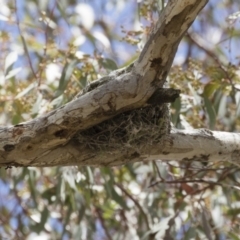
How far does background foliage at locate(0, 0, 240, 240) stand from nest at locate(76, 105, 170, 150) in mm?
496

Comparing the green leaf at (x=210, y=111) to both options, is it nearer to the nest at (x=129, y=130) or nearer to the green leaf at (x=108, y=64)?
the green leaf at (x=108, y=64)

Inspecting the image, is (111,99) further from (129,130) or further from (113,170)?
(113,170)

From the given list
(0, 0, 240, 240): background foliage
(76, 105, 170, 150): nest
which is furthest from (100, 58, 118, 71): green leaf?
(76, 105, 170, 150): nest

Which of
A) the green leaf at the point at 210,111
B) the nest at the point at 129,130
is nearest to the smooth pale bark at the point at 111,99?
the nest at the point at 129,130

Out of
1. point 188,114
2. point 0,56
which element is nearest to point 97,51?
point 188,114

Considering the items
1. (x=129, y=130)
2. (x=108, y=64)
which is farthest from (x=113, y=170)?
(x=129, y=130)

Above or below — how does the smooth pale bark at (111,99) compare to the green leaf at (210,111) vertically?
below

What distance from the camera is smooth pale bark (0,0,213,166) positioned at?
176cm

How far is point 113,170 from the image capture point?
10.8ft

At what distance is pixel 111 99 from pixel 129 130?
143mm

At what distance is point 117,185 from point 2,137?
1432 mm

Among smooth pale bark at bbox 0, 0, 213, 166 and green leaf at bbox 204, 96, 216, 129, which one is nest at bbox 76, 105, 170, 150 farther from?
green leaf at bbox 204, 96, 216, 129

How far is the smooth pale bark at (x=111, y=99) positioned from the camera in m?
1.76

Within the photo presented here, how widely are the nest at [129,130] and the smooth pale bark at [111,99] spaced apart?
44mm
